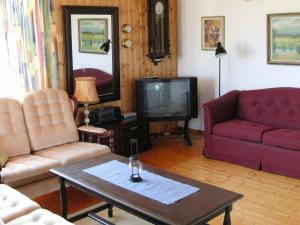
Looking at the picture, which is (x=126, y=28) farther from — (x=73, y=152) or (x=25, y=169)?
(x=25, y=169)

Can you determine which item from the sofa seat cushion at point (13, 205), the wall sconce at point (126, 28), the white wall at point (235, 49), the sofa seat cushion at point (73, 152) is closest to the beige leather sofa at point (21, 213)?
the sofa seat cushion at point (13, 205)

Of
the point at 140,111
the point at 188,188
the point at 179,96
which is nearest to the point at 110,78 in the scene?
the point at 140,111

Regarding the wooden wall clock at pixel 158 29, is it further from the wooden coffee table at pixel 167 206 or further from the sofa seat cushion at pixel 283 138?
the wooden coffee table at pixel 167 206

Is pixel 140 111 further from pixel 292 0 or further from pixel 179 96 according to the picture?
pixel 292 0

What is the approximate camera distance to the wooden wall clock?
5.76m

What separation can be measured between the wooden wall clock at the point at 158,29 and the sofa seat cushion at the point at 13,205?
3377 mm

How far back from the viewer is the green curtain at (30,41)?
4.33 metres

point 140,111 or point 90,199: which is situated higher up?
point 140,111

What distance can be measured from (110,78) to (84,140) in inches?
46.2

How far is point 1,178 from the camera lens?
337 cm

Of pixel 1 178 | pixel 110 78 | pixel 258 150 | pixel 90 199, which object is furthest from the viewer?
pixel 110 78

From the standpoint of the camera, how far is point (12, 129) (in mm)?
4016

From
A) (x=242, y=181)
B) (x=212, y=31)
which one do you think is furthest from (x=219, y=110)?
(x=212, y=31)

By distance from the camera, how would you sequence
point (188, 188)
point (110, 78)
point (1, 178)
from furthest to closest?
point (110, 78) < point (1, 178) < point (188, 188)
